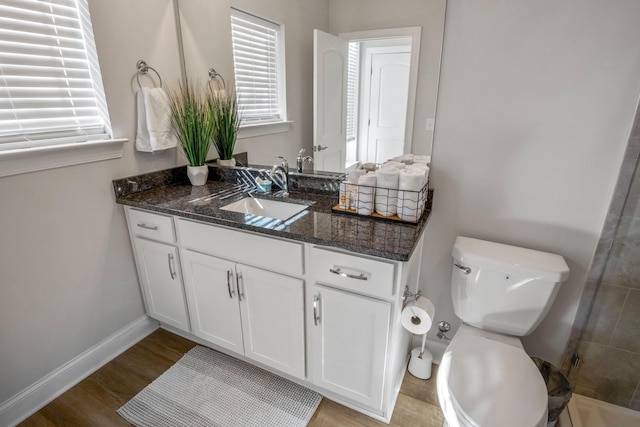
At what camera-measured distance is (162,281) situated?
5.97 feet

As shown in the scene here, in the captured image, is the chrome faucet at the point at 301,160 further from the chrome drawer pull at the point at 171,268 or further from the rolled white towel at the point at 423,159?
the chrome drawer pull at the point at 171,268

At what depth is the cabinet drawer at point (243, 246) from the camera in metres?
1.36

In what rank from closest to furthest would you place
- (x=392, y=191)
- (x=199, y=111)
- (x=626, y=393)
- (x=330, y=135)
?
(x=392, y=191) → (x=626, y=393) → (x=330, y=135) → (x=199, y=111)

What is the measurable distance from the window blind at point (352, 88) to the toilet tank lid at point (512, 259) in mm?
741

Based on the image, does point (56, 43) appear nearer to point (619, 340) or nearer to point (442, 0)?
point (442, 0)

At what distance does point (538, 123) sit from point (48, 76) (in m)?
2.06

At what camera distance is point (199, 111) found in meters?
1.90

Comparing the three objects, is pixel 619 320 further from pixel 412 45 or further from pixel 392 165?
pixel 412 45

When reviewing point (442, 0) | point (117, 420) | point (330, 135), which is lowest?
point (117, 420)

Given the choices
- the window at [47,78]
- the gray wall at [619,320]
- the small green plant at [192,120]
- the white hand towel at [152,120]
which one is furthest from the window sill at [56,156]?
the gray wall at [619,320]

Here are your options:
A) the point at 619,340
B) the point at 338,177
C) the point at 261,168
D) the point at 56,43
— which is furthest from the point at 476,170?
the point at 56,43

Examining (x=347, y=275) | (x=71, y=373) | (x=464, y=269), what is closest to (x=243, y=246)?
(x=347, y=275)

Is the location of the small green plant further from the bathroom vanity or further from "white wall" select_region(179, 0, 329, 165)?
the bathroom vanity

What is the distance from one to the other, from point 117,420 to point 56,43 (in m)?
1.70
